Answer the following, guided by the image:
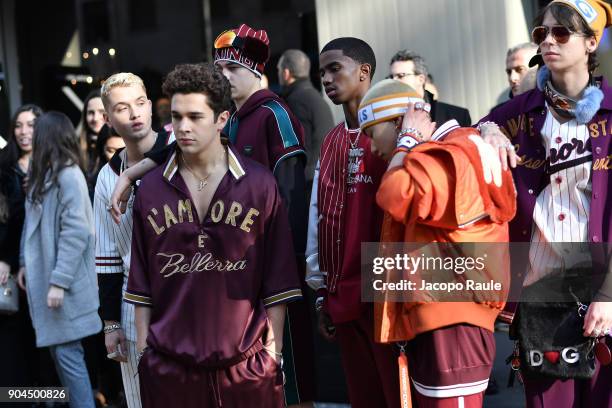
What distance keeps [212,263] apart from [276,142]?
1.25 meters

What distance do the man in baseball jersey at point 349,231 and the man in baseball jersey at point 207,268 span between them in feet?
1.07

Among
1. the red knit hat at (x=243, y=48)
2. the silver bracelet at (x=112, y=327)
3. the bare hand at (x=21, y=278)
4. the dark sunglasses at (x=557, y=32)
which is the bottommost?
the silver bracelet at (x=112, y=327)

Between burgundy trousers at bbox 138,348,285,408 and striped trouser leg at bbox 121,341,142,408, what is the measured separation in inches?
31.5

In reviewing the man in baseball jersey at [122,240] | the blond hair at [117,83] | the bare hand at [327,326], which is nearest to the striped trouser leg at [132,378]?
the man in baseball jersey at [122,240]

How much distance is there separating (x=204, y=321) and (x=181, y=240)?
0.37 m

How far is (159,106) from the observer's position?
36.7 feet

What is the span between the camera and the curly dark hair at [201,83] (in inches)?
175

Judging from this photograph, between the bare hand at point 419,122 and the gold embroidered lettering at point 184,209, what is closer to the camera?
the bare hand at point 419,122

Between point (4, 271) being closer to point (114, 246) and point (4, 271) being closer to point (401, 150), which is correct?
point (114, 246)

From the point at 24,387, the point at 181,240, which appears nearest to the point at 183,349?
the point at 181,240

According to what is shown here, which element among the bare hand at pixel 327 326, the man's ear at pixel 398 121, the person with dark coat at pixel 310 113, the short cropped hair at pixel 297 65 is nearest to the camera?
the man's ear at pixel 398 121

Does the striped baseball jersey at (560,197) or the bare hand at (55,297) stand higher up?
the striped baseball jersey at (560,197)

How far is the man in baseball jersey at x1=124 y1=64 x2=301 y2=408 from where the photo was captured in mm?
4340

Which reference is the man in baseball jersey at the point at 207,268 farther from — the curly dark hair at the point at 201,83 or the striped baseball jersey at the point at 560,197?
the striped baseball jersey at the point at 560,197
